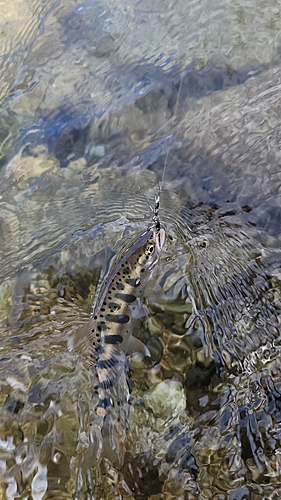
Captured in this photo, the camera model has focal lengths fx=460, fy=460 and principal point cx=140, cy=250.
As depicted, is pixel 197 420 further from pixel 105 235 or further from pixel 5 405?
pixel 105 235

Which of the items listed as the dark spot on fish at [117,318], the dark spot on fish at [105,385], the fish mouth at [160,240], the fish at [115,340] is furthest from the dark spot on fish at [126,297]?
the dark spot on fish at [105,385]

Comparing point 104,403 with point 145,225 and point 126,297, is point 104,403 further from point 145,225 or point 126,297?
point 145,225

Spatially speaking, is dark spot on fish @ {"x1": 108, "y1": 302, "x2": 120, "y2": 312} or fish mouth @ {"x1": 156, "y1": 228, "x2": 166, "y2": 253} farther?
fish mouth @ {"x1": 156, "y1": 228, "x2": 166, "y2": 253}

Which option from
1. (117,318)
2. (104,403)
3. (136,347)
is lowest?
(136,347)

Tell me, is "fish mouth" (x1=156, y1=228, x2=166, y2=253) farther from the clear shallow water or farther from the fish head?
the clear shallow water

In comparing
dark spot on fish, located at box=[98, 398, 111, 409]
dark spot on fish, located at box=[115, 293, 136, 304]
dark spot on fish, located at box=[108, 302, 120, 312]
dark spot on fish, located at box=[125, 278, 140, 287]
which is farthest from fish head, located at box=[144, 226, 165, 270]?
dark spot on fish, located at box=[98, 398, 111, 409]

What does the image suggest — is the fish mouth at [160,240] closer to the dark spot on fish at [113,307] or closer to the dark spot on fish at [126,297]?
the dark spot on fish at [126,297]

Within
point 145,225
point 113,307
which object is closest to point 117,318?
point 113,307
